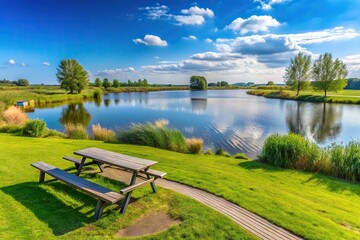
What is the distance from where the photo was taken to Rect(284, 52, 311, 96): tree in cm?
5066

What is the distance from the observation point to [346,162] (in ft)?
26.3

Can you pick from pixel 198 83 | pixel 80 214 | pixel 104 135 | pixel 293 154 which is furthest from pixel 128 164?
pixel 198 83

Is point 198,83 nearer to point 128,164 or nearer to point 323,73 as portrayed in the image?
point 323,73

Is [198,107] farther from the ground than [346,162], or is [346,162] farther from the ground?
[198,107]

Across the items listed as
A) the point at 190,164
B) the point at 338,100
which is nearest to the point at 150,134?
the point at 190,164

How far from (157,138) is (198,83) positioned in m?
113

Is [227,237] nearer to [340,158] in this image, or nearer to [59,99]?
[340,158]

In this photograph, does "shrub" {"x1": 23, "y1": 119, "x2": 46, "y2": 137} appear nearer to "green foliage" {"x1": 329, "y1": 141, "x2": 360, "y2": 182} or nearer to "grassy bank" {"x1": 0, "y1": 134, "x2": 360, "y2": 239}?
"grassy bank" {"x1": 0, "y1": 134, "x2": 360, "y2": 239}

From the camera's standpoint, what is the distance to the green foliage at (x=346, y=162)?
7723mm

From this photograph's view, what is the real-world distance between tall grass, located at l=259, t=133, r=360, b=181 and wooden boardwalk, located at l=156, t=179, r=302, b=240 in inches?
195

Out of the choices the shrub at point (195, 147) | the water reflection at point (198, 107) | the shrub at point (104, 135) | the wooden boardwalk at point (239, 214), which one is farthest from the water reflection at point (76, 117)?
the wooden boardwalk at point (239, 214)

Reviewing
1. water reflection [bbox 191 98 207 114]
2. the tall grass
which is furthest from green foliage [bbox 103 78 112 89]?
the tall grass

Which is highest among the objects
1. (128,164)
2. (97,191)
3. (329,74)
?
(329,74)

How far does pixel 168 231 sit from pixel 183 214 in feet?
1.86
